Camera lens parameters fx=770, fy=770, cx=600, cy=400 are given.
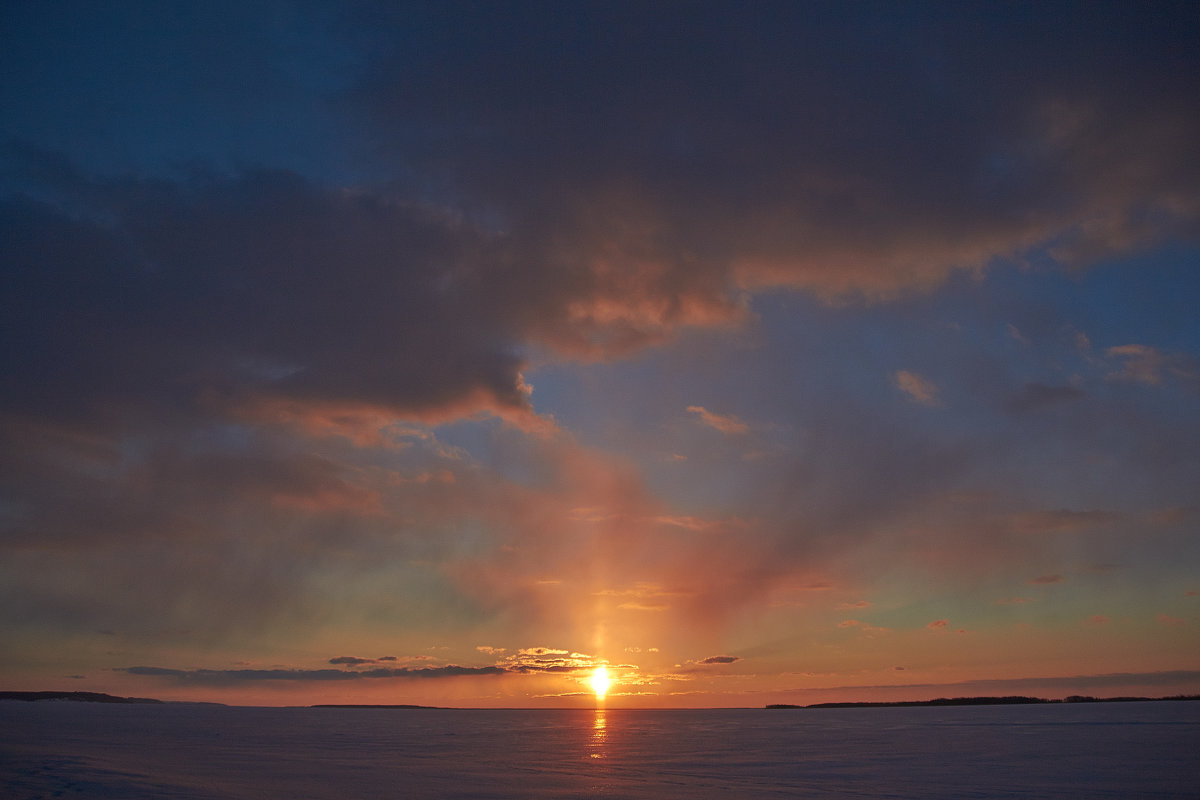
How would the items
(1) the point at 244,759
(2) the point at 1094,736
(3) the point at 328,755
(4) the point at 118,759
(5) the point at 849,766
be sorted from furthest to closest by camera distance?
(2) the point at 1094,736, (3) the point at 328,755, (1) the point at 244,759, (4) the point at 118,759, (5) the point at 849,766

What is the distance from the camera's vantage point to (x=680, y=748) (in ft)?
226

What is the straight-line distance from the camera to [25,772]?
39.0m

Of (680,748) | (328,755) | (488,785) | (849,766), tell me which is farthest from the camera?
(680,748)

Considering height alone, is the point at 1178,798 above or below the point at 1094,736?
above

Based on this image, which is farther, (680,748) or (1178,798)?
(680,748)

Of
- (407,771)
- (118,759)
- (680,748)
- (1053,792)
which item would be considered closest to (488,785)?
(407,771)

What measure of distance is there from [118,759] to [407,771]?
69.2 ft

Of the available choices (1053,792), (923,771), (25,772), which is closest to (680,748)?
(923,771)

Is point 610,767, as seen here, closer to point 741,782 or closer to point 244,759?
point 741,782

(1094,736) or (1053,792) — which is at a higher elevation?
(1053,792)

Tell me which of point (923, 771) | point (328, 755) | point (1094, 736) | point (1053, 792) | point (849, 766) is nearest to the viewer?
point (1053, 792)

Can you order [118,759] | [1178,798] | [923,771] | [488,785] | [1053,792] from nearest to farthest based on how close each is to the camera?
[1178,798] < [1053,792] < [488,785] < [923,771] < [118,759]

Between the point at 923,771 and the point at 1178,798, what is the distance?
1493 centimetres

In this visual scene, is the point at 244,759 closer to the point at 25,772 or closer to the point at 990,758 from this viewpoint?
the point at 25,772
